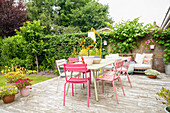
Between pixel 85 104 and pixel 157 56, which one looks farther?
pixel 157 56

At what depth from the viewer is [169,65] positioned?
15.1 feet

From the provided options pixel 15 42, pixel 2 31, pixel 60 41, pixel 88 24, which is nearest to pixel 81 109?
pixel 60 41

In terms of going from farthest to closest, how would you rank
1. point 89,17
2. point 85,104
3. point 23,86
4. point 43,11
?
point 89,17 → point 43,11 → point 23,86 → point 85,104

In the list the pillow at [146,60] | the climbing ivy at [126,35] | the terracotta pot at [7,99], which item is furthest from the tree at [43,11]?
the terracotta pot at [7,99]

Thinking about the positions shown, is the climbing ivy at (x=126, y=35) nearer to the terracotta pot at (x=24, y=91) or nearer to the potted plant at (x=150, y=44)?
the potted plant at (x=150, y=44)

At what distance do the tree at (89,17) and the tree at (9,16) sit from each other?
22.5 ft

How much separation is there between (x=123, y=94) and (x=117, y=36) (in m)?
3.51

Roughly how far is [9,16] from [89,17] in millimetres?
8943

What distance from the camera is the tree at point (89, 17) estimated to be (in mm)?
13766

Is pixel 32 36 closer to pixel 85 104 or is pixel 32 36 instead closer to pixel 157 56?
pixel 85 104

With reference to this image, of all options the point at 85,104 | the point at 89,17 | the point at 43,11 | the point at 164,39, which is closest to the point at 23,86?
the point at 85,104

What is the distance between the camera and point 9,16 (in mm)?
7453

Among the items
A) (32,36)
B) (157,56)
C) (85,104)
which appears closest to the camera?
(85,104)

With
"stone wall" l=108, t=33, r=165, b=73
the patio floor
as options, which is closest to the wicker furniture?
"stone wall" l=108, t=33, r=165, b=73
